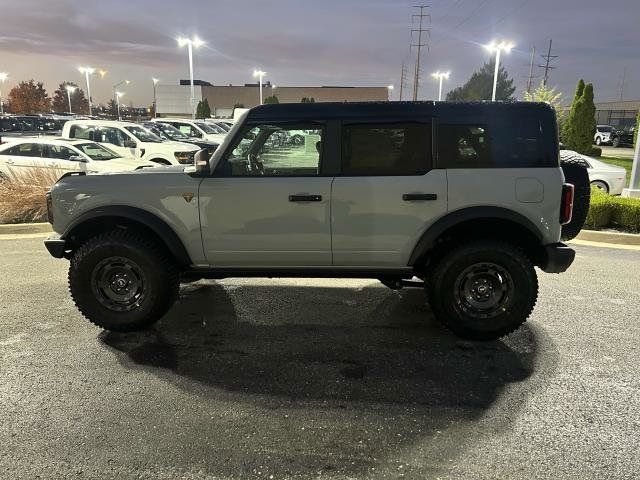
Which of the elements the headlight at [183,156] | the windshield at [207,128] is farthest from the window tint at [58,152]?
the windshield at [207,128]

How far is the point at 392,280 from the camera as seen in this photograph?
4.79m

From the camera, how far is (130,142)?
15453 mm

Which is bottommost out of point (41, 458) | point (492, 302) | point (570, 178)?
point (41, 458)

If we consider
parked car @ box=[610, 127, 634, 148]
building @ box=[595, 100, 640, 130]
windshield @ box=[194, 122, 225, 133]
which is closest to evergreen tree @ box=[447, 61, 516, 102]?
building @ box=[595, 100, 640, 130]

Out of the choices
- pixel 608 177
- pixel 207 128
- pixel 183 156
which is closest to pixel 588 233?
pixel 608 177

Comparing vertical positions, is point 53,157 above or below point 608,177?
above

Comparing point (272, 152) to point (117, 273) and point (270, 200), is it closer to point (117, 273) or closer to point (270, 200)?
point (270, 200)

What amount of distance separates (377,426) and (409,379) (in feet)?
2.21

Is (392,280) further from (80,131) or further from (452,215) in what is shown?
(80,131)

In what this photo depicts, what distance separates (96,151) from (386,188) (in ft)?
36.8

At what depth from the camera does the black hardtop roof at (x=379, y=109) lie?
4297mm

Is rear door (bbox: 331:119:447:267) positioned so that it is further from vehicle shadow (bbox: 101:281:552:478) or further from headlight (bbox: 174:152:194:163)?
headlight (bbox: 174:152:194:163)

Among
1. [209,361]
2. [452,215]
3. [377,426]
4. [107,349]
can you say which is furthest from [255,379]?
[452,215]

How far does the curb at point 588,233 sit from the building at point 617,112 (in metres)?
85.6
